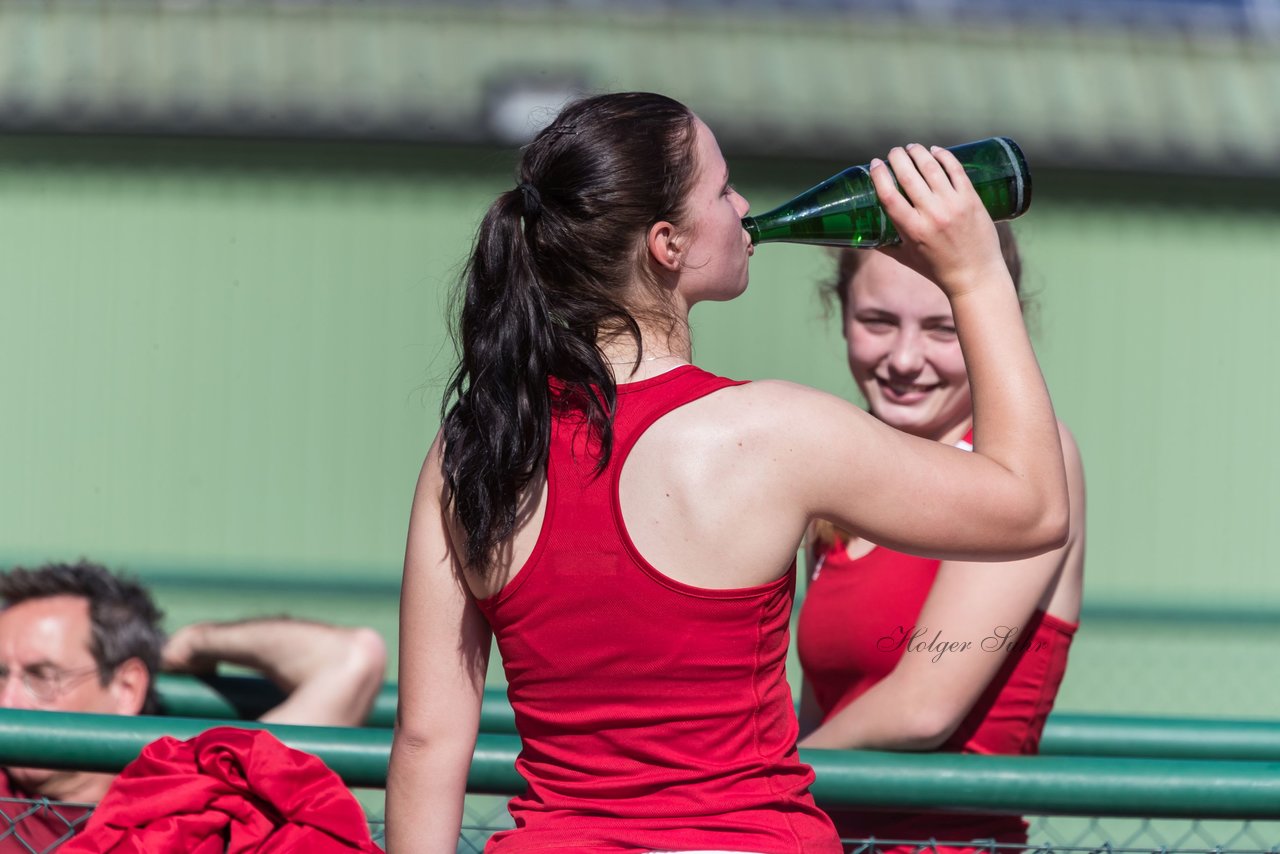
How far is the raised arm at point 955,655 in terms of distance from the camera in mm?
1806

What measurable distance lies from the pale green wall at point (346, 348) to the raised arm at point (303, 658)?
3.72m

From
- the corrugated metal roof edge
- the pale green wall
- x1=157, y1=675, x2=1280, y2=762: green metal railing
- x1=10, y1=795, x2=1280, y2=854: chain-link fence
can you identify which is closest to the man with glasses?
x1=10, y1=795, x2=1280, y2=854: chain-link fence

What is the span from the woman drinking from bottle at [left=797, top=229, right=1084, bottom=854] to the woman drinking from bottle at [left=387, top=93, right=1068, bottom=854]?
1.32ft

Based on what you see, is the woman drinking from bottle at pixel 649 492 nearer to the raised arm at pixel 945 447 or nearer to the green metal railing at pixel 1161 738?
the raised arm at pixel 945 447

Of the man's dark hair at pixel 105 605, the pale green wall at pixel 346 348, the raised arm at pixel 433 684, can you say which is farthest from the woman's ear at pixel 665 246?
the pale green wall at pixel 346 348

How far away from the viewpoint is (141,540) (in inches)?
277

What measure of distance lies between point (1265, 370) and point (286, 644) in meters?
5.89

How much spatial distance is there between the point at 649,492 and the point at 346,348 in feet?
20.0

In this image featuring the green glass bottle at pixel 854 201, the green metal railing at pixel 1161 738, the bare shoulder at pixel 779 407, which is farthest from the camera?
the green metal railing at pixel 1161 738

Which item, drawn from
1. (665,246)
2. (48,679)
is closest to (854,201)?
(665,246)

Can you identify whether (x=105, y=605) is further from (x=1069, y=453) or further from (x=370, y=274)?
(x=370, y=274)

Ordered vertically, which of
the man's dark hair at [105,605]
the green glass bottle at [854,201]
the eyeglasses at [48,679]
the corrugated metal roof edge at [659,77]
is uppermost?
the corrugated metal roof edge at [659,77]

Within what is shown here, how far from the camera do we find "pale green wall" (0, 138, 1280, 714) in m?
7.02

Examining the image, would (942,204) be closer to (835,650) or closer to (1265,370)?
(835,650)
